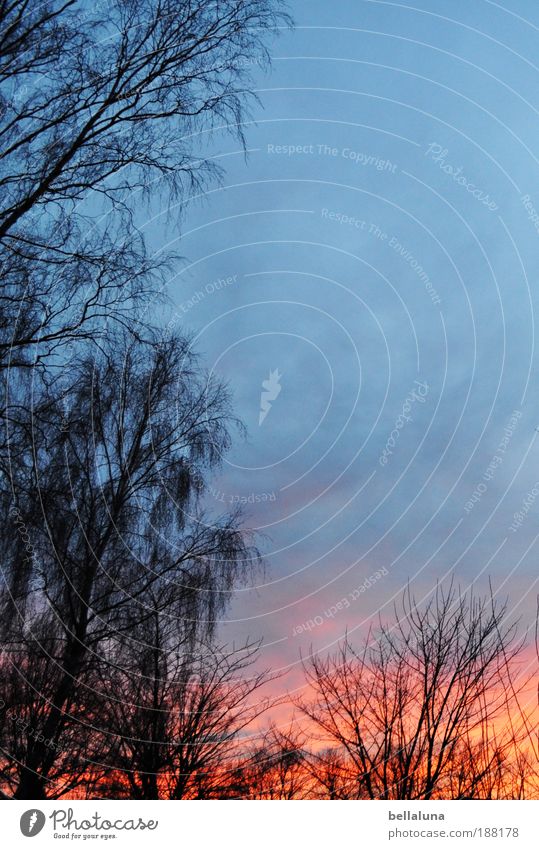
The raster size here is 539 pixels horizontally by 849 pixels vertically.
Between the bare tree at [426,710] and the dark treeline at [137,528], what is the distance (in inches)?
1.3

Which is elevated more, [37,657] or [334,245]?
[334,245]

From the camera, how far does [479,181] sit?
413 inches

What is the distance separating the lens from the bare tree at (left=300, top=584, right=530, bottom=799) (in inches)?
362

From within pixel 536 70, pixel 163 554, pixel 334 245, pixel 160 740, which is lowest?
pixel 160 740

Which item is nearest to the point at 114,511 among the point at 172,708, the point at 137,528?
the point at 137,528

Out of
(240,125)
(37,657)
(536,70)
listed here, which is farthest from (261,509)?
(536,70)

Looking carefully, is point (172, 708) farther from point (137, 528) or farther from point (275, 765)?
point (137, 528)

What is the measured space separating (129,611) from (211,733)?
91.1 inches

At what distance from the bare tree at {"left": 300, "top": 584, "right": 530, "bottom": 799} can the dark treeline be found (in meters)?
0.03
